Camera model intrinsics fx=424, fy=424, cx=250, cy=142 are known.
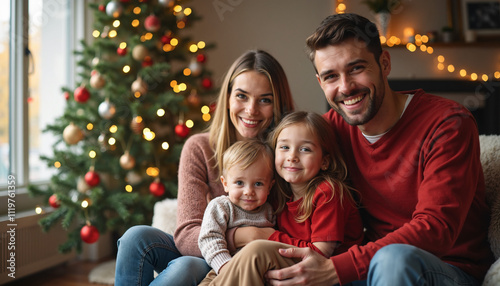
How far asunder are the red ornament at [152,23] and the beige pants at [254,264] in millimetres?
2030

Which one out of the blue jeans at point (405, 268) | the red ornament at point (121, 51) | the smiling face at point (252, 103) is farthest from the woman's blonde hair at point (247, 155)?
the red ornament at point (121, 51)

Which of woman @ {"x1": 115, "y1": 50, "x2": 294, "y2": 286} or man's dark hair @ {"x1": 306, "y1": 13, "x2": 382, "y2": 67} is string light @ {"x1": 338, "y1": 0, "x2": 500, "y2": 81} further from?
man's dark hair @ {"x1": 306, "y1": 13, "x2": 382, "y2": 67}

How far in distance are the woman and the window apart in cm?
142

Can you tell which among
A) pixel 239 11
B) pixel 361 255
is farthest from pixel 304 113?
pixel 239 11

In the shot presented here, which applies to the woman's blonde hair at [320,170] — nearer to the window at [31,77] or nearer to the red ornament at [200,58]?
the red ornament at [200,58]

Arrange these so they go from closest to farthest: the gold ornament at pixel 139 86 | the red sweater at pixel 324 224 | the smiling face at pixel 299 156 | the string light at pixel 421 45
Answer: the red sweater at pixel 324 224 < the smiling face at pixel 299 156 < the gold ornament at pixel 139 86 < the string light at pixel 421 45

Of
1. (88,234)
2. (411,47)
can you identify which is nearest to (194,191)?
(88,234)

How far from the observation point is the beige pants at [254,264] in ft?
4.02

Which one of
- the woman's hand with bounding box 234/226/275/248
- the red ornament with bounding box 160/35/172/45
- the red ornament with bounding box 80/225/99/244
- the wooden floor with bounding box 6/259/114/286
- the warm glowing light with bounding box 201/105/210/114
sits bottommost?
the wooden floor with bounding box 6/259/114/286

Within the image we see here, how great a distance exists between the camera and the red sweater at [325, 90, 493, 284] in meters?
1.19

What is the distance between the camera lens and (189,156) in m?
1.77

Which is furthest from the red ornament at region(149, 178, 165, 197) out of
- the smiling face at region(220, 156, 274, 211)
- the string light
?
the string light

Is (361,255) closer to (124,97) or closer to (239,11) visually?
(124,97)

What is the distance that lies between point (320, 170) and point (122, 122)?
173cm
